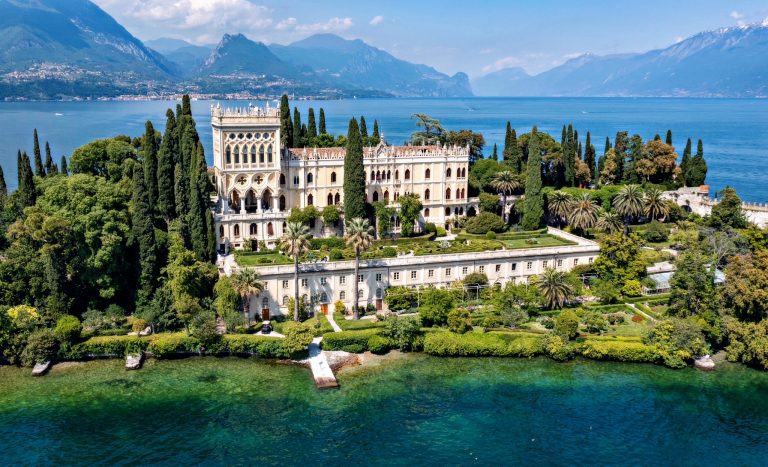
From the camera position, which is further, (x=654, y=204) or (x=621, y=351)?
(x=654, y=204)

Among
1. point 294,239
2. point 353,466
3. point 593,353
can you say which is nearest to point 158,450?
point 353,466

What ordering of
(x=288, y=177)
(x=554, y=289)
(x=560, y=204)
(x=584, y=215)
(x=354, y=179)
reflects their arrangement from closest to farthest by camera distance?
(x=554, y=289) → (x=354, y=179) → (x=584, y=215) → (x=288, y=177) → (x=560, y=204)

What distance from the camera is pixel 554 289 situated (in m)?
55.5

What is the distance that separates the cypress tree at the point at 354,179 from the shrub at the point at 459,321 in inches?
745

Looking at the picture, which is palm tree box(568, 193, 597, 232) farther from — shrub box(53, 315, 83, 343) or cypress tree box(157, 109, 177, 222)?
shrub box(53, 315, 83, 343)

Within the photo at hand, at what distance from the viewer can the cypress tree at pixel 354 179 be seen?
217 ft

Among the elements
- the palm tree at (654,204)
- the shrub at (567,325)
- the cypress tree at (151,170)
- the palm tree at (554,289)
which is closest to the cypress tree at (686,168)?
the palm tree at (654,204)

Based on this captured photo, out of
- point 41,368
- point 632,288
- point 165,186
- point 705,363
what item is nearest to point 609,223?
point 632,288

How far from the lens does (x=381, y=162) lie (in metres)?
72.4

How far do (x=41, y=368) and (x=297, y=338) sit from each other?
17.6 metres

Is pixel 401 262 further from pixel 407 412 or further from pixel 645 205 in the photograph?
pixel 645 205

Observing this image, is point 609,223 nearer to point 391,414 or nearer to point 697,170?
point 697,170

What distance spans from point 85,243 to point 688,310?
157 feet

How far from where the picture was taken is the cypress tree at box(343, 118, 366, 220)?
217 ft
